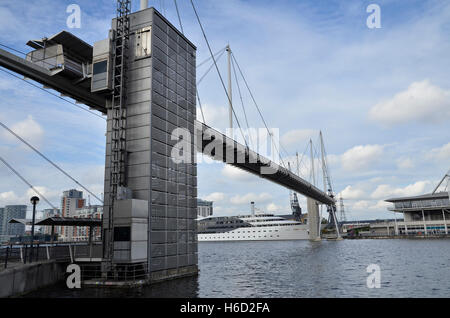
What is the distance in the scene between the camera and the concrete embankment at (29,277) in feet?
60.8

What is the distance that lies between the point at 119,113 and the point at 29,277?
12.4 m

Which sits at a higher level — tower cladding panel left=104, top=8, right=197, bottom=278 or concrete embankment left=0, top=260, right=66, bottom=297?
tower cladding panel left=104, top=8, right=197, bottom=278

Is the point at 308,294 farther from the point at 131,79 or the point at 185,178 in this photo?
the point at 131,79

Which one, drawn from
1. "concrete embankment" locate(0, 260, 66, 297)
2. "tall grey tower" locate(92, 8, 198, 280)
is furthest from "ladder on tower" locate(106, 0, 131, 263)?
"concrete embankment" locate(0, 260, 66, 297)

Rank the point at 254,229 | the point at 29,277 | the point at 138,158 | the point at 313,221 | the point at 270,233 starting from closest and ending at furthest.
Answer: the point at 29,277
the point at 138,158
the point at 313,221
the point at 270,233
the point at 254,229

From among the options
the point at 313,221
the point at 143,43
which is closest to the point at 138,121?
the point at 143,43

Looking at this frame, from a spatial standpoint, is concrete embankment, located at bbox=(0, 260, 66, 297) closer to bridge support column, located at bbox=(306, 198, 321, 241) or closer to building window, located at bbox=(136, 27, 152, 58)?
building window, located at bbox=(136, 27, 152, 58)

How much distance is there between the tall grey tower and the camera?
23922mm

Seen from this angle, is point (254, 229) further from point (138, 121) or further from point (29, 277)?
point (29, 277)

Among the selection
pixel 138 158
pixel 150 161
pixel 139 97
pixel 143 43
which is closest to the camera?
pixel 150 161

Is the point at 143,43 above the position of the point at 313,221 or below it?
above

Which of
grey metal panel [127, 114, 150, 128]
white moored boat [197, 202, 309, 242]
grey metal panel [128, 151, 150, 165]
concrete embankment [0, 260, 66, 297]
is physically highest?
grey metal panel [127, 114, 150, 128]

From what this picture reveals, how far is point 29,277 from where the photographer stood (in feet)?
69.8

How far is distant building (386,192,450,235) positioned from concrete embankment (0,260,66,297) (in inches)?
4619
